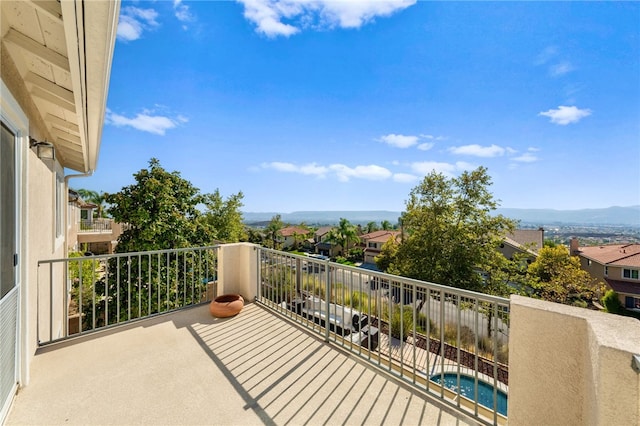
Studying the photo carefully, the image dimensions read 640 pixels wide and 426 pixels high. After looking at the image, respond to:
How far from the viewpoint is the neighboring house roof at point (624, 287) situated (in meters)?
19.8

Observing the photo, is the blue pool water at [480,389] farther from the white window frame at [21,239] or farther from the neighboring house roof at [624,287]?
the neighboring house roof at [624,287]

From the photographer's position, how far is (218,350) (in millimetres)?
3014

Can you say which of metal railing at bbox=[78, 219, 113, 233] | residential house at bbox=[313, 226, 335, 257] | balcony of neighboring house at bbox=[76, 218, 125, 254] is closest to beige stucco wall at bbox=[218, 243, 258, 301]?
balcony of neighboring house at bbox=[76, 218, 125, 254]

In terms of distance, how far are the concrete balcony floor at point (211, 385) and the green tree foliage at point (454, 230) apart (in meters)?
13.0

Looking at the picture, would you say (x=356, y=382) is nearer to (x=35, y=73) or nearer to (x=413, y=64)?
(x=35, y=73)

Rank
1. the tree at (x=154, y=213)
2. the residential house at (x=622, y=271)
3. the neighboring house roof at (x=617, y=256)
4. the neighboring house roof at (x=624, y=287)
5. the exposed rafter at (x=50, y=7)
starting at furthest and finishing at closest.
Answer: the neighboring house roof at (x=617, y=256), the residential house at (x=622, y=271), the neighboring house roof at (x=624, y=287), the tree at (x=154, y=213), the exposed rafter at (x=50, y=7)

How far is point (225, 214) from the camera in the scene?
679 inches

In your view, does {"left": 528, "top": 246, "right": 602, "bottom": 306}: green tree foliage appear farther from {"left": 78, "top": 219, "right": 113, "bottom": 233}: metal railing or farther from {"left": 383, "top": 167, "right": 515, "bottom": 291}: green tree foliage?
{"left": 78, "top": 219, "right": 113, "bottom": 233}: metal railing

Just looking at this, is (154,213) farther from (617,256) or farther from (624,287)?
(617,256)

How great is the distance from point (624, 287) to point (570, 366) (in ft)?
95.7

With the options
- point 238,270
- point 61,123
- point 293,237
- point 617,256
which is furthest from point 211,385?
point 293,237

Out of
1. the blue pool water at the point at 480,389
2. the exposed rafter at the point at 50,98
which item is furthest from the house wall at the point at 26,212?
the blue pool water at the point at 480,389

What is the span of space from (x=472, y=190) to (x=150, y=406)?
1653 cm

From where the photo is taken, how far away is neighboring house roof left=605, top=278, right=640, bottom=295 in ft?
65.0
